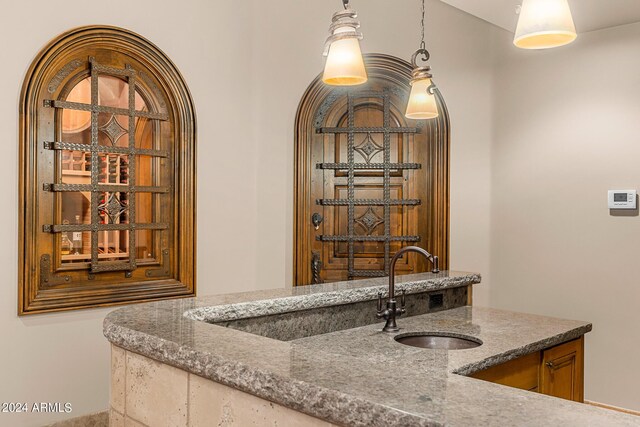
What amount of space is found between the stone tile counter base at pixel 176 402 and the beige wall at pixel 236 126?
1.51m

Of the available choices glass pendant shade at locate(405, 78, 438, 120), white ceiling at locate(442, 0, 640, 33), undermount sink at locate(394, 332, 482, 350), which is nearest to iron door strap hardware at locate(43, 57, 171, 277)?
glass pendant shade at locate(405, 78, 438, 120)

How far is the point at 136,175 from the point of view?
3.11 m

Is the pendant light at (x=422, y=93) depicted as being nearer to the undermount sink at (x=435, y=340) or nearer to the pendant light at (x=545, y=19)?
the pendant light at (x=545, y=19)

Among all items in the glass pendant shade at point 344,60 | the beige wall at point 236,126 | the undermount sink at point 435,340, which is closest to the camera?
the glass pendant shade at point 344,60

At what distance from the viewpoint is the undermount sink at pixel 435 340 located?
2.21 m

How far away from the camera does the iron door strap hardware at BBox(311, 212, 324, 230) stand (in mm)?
3762

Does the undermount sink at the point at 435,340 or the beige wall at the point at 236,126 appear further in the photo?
the beige wall at the point at 236,126

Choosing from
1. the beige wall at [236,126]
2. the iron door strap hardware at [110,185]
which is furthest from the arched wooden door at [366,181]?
the iron door strap hardware at [110,185]

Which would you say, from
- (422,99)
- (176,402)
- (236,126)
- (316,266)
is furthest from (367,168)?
(176,402)

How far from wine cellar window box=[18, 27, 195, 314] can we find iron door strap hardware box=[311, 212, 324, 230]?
81 cm

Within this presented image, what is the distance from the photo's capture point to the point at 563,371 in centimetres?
234

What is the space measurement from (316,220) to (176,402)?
2584mm

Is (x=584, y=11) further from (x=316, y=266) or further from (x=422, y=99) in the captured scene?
(x=316, y=266)

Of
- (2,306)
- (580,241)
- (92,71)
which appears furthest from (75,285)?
(580,241)
